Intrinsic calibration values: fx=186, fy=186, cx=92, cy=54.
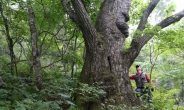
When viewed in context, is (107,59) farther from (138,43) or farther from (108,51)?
(138,43)

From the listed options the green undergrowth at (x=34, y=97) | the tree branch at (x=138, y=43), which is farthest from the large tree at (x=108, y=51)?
the green undergrowth at (x=34, y=97)

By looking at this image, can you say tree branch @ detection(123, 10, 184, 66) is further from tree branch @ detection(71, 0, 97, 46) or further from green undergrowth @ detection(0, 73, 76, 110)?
green undergrowth @ detection(0, 73, 76, 110)

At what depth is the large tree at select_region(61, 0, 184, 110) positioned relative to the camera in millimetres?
4121

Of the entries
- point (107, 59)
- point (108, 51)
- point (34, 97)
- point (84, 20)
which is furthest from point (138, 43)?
point (34, 97)

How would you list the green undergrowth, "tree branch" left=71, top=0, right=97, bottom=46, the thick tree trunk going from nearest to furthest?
the green undergrowth → the thick tree trunk → "tree branch" left=71, top=0, right=97, bottom=46

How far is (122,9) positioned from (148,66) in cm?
478

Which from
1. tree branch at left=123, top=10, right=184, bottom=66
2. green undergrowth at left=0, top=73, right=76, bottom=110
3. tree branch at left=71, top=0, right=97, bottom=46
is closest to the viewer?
green undergrowth at left=0, top=73, right=76, bottom=110

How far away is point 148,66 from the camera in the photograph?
30.7 ft

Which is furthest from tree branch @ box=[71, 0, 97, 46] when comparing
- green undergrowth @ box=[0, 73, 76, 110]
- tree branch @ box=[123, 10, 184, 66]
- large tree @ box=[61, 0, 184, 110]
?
green undergrowth @ box=[0, 73, 76, 110]

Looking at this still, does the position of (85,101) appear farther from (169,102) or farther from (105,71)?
(169,102)

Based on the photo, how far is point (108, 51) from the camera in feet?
14.8

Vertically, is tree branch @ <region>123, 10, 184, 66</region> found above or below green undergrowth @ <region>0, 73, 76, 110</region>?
above

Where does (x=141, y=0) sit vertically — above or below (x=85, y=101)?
above

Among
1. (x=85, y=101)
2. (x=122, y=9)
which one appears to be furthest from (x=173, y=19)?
(x=85, y=101)
